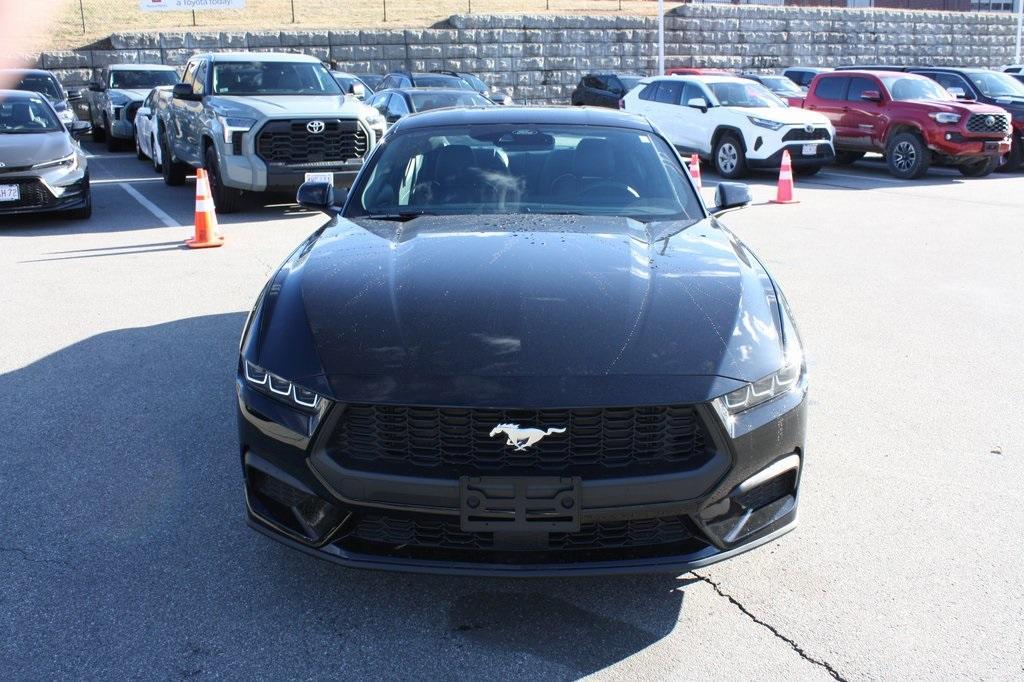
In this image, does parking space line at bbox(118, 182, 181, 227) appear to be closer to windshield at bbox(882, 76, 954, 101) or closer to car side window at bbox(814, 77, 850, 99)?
car side window at bbox(814, 77, 850, 99)

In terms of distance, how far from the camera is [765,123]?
16.7m

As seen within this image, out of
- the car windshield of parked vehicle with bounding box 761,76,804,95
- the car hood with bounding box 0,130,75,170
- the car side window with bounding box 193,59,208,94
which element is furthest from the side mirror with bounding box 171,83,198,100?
the car windshield of parked vehicle with bounding box 761,76,804,95

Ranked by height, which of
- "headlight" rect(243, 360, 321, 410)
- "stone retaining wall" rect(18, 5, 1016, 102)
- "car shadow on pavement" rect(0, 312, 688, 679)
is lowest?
"car shadow on pavement" rect(0, 312, 688, 679)

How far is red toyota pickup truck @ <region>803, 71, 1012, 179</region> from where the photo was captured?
657 inches

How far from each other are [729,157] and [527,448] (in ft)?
49.5

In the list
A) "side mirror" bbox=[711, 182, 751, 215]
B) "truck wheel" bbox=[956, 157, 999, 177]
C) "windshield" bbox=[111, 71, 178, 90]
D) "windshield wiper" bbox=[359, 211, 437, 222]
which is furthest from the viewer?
"windshield" bbox=[111, 71, 178, 90]

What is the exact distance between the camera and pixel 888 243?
425 inches

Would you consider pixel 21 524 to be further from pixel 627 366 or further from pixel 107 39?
pixel 107 39

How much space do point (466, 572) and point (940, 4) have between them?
54047 millimetres

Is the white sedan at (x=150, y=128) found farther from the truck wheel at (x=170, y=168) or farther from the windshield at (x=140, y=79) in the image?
the windshield at (x=140, y=79)

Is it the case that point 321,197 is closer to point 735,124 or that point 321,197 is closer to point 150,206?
point 150,206

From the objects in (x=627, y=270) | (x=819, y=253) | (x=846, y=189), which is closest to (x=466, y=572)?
(x=627, y=270)

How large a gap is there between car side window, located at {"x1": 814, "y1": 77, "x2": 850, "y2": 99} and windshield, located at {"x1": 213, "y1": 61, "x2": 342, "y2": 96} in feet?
31.5

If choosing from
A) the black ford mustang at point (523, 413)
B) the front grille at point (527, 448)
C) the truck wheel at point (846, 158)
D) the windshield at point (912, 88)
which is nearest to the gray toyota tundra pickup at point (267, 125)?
the black ford mustang at point (523, 413)
